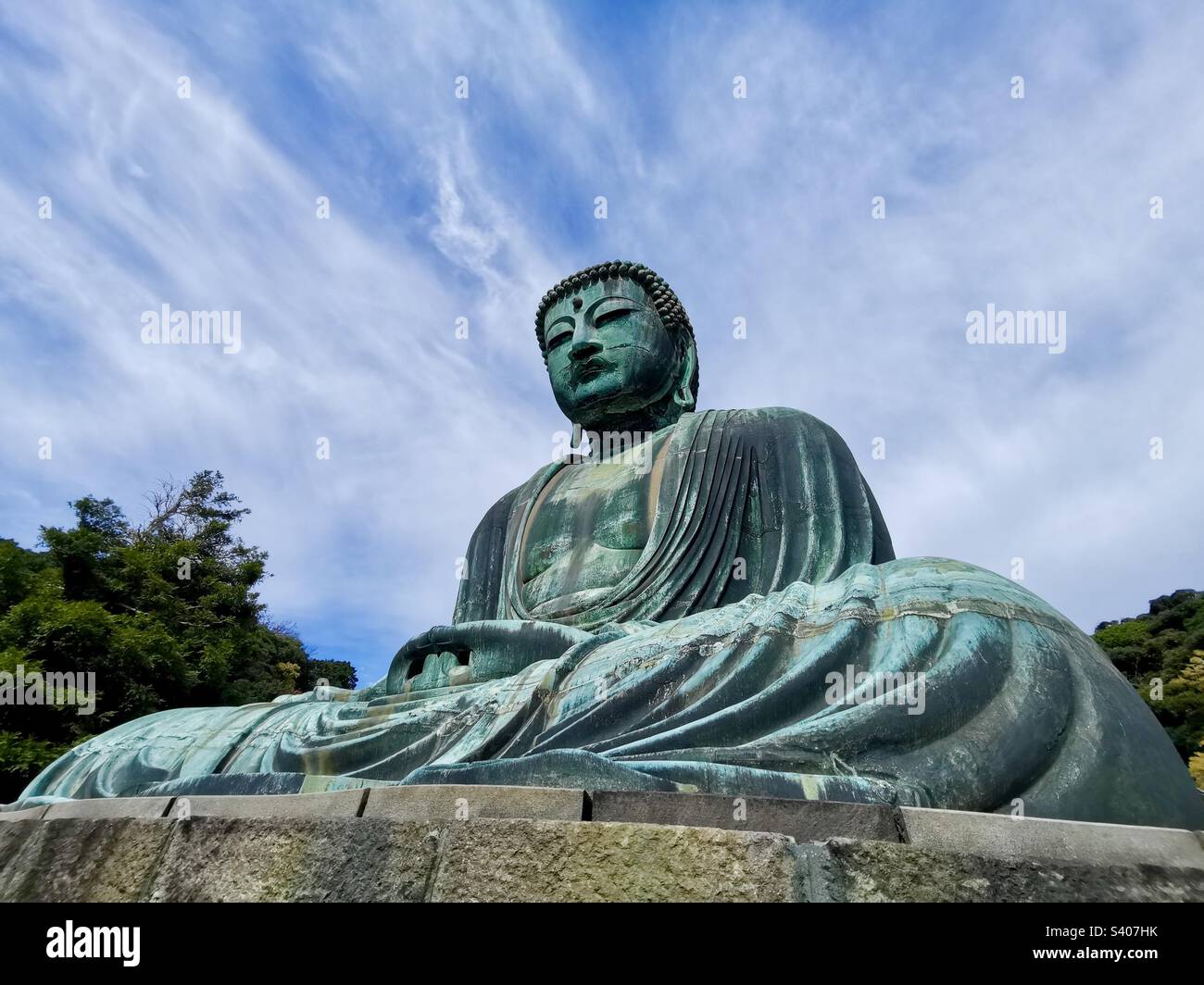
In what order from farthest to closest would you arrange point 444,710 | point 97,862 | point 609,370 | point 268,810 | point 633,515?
point 609,370 < point 633,515 < point 444,710 < point 268,810 < point 97,862

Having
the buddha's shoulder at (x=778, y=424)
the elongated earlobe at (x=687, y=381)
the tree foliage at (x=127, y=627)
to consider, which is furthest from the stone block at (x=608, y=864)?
the tree foliage at (x=127, y=627)

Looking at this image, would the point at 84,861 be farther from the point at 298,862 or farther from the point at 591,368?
the point at 591,368

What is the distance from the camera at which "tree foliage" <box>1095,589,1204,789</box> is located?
19828 mm

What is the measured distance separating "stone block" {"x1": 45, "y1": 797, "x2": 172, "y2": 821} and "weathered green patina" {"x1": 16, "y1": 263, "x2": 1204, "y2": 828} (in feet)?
1.07

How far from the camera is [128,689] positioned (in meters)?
14.5

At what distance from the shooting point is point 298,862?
7.64ft

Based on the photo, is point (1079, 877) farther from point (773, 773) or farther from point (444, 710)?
point (444, 710)

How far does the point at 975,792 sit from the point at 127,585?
18.2 metres

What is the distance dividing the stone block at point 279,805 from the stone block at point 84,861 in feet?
0.76

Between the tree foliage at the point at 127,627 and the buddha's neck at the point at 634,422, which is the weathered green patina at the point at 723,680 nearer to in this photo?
the buddha's neck at the point at 634,422

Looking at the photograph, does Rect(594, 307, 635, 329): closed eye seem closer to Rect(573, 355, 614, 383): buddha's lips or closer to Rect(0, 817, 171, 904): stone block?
Rect(573, 355, 614, 383): buddha's lips

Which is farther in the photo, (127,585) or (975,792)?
(127,585)

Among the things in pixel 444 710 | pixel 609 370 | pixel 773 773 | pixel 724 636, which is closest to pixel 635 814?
pixel 773 773

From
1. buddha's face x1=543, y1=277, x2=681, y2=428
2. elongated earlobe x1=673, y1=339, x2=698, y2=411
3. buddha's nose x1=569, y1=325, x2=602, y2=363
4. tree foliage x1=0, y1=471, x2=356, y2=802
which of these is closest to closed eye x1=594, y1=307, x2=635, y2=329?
buddha's face x1=543, y1=277, x2=681, y2=428
